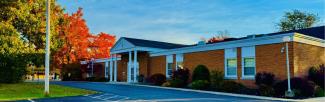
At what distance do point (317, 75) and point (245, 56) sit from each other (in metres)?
4.89

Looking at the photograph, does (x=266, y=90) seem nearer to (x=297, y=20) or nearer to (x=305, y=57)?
(x=305, y=57)

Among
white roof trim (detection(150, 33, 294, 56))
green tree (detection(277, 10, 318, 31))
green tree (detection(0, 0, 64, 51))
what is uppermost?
green tree (detection(277, 10, 318, 31))

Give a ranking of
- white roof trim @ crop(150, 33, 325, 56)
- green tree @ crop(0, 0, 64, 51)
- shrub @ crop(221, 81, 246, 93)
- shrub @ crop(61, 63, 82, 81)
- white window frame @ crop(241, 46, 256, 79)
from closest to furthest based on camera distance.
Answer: white roof trim @ crop(150, 33, 325, 56), shrub @ crop(221, 81, 246, 93), white window frame @ crop(241, 46, 256, 79), green tree @ crop(0, 0, 64, 51), shrub @ crop(61, 63, 82, 81)

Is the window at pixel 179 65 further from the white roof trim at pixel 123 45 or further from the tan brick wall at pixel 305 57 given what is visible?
the tan brick wall at pixel 305 57

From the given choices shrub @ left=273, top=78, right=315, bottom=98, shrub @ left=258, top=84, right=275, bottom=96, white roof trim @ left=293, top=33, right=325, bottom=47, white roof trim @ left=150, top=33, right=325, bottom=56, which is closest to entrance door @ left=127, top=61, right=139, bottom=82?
white roof trim @ left=150, top=33, right=325, bottom=56

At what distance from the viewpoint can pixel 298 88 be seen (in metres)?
22.4

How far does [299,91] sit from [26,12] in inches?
788

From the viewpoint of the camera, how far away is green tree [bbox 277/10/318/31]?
191ft

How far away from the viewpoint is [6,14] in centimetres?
2925

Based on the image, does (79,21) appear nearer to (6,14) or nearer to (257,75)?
(6,14)

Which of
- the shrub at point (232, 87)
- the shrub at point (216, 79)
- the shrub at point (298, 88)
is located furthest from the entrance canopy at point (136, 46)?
the shrub at point (298, 88)

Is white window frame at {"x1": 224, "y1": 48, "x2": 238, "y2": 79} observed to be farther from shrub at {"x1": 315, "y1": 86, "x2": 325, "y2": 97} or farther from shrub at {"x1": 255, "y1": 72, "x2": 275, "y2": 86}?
shrub at {"x1": 315, "y1": 86, "x2": 325, "y2": 97}

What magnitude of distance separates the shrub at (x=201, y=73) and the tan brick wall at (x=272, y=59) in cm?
477

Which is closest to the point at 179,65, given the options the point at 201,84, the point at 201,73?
the point at 201,73
